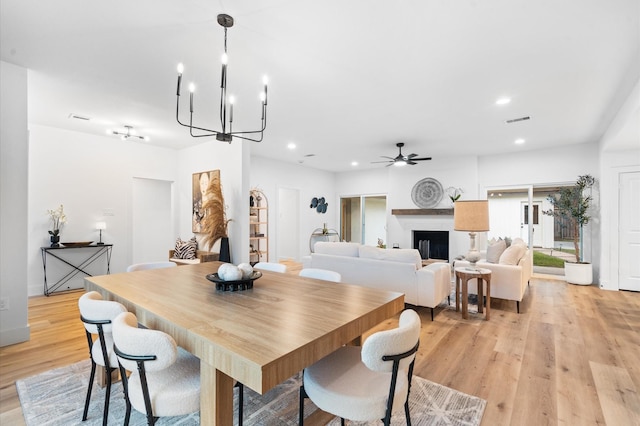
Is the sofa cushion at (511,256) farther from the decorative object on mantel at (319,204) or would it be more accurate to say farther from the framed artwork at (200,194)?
the decorative object on mantel at (319,204)

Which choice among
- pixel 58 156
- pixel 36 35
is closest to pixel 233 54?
pixel 36 35

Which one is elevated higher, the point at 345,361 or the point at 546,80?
the point at 546,80

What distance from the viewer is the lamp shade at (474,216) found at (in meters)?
3.72

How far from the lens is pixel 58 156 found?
4781 mm

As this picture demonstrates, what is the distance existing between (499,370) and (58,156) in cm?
656

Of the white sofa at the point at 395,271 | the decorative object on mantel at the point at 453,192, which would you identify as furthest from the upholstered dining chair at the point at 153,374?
the decorative object on mantel at the point at 453,192

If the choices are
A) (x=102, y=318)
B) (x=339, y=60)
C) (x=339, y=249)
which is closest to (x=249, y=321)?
(x=102, y=318)

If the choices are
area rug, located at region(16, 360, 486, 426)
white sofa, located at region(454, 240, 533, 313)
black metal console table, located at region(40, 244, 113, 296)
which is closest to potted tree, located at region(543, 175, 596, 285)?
white sofa, located at region(454, 240, 533, 313)

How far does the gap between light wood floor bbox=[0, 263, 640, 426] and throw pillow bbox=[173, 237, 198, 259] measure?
1602 mm

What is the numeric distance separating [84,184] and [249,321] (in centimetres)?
529

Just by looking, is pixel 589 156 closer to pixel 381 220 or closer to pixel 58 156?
pixel 381 220

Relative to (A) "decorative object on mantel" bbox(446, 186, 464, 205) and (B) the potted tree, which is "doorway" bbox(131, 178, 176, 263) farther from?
(B) the potted tree

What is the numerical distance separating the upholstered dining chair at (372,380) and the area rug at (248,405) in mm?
580

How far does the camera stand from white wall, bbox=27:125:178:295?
4.56 meters
